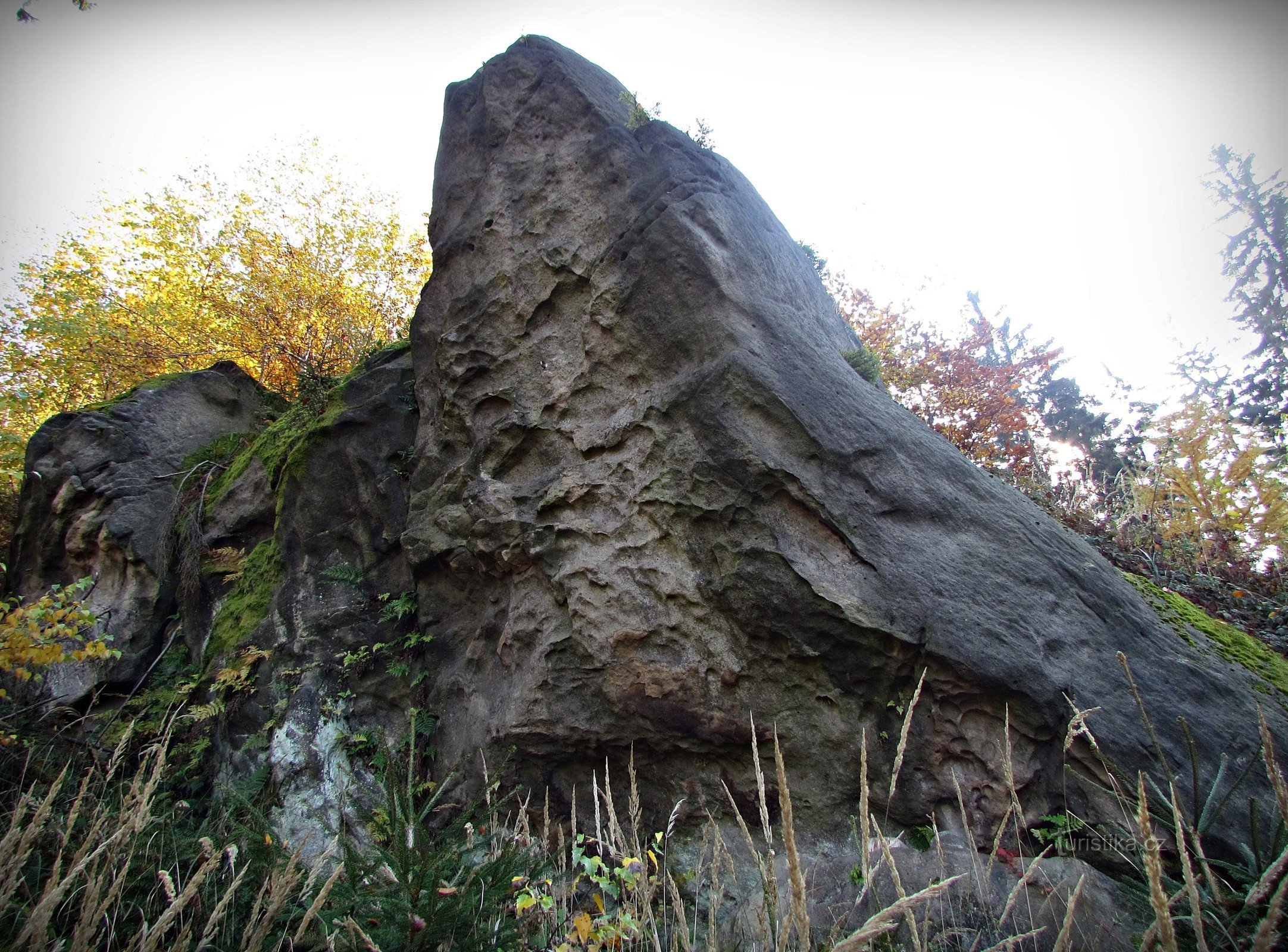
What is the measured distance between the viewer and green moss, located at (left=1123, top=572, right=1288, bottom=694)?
14.0ft

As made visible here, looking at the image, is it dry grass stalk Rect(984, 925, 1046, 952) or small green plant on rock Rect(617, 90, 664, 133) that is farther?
small green plant on rock Rect(617, 90, 664, 133)

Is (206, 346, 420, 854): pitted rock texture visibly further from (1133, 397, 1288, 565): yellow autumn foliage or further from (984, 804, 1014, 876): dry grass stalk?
(1133, 397, 1288, 565): yellow autumn foliage

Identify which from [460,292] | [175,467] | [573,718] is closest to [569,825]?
[573,718]

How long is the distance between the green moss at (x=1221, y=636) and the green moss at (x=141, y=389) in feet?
37.0

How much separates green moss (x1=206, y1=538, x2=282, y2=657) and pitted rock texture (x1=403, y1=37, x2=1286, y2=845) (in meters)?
1.73

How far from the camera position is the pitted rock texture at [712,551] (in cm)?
367

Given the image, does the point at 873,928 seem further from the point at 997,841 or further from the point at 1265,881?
the point at 1265,881

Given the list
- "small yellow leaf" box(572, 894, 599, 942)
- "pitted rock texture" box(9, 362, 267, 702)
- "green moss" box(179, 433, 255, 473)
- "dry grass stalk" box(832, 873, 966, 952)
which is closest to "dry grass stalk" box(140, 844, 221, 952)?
"small yellow leaf" box(572, 894, 599, 942)

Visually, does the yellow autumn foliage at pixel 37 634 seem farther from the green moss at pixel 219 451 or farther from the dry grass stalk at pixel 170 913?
the green moss at pixel 219 451

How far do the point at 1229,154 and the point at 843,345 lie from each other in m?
28.4

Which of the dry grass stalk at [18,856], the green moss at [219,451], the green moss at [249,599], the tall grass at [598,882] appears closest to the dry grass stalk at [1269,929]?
the tall grass at [598,882]

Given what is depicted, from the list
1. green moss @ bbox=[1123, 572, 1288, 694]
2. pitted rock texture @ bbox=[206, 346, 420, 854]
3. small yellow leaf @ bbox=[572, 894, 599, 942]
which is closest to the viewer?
small yellow leaf @ bbox=[572, 894, 599, 942]

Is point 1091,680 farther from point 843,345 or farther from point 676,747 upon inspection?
point 843,345

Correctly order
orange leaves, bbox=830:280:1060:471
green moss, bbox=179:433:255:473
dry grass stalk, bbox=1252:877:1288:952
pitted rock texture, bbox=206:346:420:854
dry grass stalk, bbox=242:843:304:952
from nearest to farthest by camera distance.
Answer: dry grass stalk, bbox=1252:877:1288:952
dry grass stalk, bbox=242:843:304:952
pitted rock texture, bbox=206:346:420:854
green moss, bbox=179:433:255:473
orange leaves, bbox=830:280:1060:471
